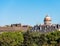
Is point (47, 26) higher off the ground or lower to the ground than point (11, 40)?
higher

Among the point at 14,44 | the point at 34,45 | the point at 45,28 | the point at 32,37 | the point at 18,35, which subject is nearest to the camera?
the point at 34,45

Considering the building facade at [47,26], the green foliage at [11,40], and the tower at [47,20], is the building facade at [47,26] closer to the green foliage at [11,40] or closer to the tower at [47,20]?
the tower at [47,20]

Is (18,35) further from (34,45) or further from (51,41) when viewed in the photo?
(34,45)

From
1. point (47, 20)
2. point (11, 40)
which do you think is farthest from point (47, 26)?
point (11, 40)

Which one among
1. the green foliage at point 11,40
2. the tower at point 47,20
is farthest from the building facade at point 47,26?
the green foliage at point 11,40

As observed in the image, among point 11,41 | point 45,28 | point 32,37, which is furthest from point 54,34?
point 45,28

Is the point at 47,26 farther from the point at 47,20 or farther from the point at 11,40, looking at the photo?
the point at 11,40

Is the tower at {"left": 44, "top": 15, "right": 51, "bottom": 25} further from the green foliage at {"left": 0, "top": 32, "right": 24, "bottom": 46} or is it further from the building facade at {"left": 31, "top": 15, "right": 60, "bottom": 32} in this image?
the green foliage at {"left": 0, "top": 32, "right": 24, "bottom": 46}

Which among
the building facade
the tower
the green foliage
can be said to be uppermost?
the tower

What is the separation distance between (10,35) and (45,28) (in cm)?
2442

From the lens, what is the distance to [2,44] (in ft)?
179

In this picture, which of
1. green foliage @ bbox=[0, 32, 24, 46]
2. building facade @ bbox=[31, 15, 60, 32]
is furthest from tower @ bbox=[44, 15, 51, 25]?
green foliage @ bbox=[0, 32, 24, 46]

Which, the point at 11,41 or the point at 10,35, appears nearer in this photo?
the point at 11,41

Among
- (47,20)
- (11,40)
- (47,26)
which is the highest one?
(47,20)
